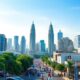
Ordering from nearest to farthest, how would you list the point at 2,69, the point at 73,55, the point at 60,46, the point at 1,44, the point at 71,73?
the point at 2,69
the point at 71,73
the point at 73,55
the point at 1,44
the point at 60,46

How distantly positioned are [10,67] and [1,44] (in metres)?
105

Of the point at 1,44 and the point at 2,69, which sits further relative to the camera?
the point at 1,44

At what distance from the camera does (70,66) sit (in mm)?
53906

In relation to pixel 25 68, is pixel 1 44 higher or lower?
higher

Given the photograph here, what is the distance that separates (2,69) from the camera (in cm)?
Answer: 4062

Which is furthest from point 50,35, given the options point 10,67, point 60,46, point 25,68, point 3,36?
point 10,67

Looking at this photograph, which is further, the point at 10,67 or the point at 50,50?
the point at 50,50

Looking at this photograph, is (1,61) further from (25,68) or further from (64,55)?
(64,55)

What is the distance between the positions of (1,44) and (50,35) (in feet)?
188

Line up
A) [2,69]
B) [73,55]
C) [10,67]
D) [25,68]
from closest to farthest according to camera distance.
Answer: [2,69]
[10,67]
[25,68]
[73,55]

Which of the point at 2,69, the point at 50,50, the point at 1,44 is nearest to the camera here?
the point at 2,69

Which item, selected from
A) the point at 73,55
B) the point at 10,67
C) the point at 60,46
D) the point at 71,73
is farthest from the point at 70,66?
the point at 60,46

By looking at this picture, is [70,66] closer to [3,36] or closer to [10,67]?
[10,67]

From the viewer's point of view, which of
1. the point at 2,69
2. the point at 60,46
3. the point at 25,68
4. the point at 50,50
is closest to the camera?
the point at 2,69
